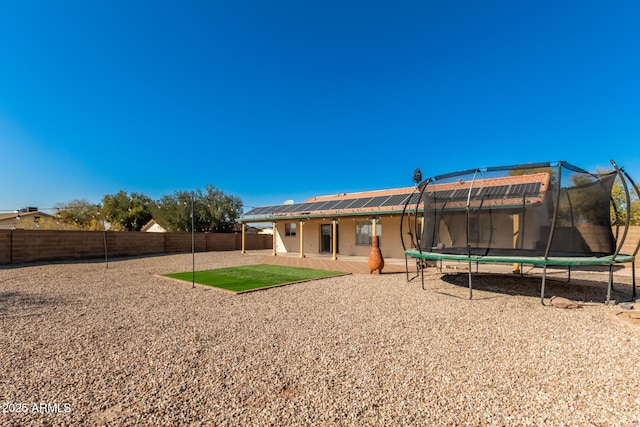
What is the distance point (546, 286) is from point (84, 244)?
19.0 meters

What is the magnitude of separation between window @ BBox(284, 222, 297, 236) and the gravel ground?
41.0 feet

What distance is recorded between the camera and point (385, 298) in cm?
576

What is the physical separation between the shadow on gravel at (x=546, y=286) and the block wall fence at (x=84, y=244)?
45.2ft

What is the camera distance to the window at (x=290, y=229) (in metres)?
18.1

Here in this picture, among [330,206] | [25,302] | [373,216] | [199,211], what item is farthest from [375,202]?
[199,211]

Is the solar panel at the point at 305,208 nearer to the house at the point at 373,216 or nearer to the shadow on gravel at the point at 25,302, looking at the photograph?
the house at the point at 373,216

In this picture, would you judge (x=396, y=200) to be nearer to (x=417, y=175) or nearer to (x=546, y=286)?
(x=417, y=175)

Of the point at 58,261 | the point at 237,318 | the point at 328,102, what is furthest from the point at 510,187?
the point at 58,261

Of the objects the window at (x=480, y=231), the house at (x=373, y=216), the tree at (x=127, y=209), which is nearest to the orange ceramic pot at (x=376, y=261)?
the house at (x=373, y=216)

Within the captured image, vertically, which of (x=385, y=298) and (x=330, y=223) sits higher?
(x=330, y=223)

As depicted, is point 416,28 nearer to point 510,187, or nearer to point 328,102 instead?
point 328,102

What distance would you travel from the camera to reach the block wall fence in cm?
1180

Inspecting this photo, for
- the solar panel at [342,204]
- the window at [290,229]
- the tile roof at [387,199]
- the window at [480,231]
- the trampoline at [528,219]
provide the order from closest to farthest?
the trampoline at [528,219]
the window at [480,231]
the tile roof at [387,199]
the solar panel at [342,204]
the window at [290,229]

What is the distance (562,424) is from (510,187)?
758cm
